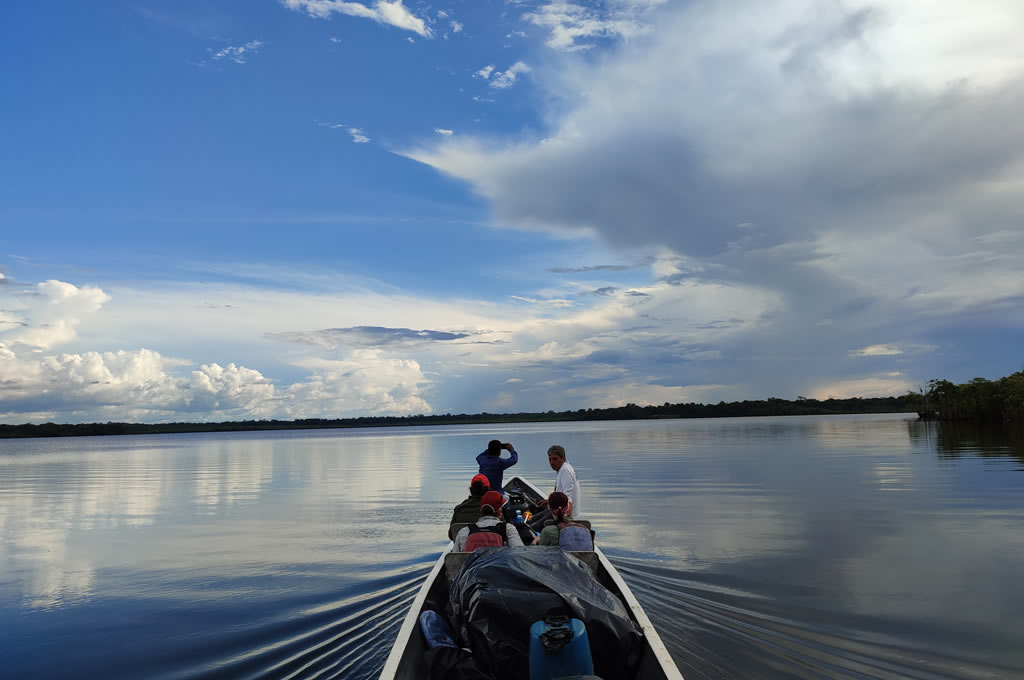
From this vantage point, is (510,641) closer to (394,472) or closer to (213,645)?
(213,645)

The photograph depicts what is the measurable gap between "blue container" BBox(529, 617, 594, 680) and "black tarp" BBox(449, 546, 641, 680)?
231 millimetres

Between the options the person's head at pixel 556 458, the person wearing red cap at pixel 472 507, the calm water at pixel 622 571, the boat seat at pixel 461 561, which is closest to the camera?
the calm water at pixel 622 571

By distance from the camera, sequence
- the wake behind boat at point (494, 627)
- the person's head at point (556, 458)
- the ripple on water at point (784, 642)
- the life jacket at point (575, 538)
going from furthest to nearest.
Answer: the person's head at point (556, 458)
the life jacket at point (575, 538)
the ripple on water at point (784, 642)
the wake behind boat at point (494, 627)

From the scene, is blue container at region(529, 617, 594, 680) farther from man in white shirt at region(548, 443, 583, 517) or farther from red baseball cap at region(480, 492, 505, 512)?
man in white shirt at region(548, 443, 583, 517)

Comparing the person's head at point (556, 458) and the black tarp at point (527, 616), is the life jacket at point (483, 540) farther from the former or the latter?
the person's head at point (556, 458)

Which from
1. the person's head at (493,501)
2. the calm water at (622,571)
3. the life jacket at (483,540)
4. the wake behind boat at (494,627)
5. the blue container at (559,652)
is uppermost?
the person's head at (493,501)

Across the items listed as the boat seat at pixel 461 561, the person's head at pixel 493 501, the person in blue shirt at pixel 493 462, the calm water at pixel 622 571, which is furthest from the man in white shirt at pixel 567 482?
the boat seat at pixel 461 561

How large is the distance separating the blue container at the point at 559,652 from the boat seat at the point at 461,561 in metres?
3.19

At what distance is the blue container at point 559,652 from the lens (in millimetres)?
4746

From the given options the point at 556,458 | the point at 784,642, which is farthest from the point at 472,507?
the point at 784,642

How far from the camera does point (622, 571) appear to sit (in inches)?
463

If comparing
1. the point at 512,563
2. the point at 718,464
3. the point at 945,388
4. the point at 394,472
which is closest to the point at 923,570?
the point at 512,563

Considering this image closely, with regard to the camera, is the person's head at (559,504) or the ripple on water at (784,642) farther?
the person's head at (559,504)

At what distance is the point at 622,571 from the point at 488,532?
14.8 feet
